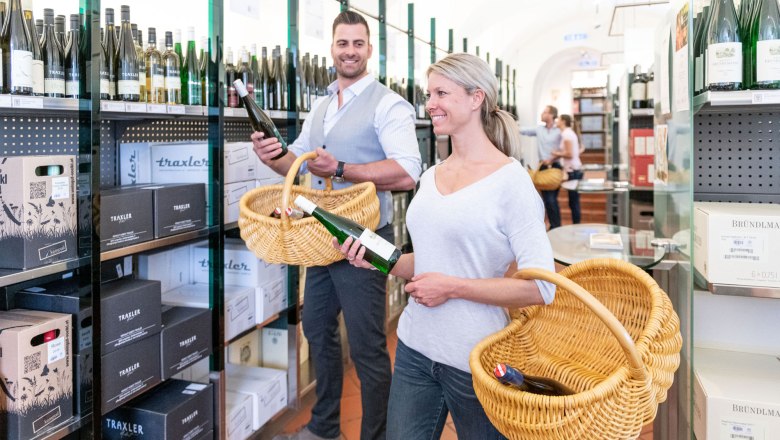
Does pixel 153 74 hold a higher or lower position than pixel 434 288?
higher

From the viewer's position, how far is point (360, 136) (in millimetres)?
2426

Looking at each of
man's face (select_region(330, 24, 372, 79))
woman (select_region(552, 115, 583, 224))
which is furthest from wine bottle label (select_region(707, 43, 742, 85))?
woman (select_region(552, 115, 583, 224))

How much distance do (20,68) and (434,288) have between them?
50.7 inches

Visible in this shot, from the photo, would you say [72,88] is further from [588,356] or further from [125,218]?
[588,356]

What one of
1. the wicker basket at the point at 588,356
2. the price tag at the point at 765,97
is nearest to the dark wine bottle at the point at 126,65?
the wicker basket at the point at 588,356

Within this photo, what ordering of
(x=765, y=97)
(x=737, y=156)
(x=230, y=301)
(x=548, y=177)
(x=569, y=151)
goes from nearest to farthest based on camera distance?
(x=765, y=97)
(x=737, y=156)
(x=230, y=301)
(x=548, y=177)
(x=569, y=151)

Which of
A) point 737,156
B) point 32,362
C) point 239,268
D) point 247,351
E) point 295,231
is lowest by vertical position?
point 247,351

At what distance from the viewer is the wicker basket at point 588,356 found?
1.18m

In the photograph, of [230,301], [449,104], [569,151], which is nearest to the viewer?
[449,104]

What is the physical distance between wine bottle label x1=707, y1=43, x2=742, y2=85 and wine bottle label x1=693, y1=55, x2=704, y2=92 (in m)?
0.11

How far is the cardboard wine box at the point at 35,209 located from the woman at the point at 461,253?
0.78 m

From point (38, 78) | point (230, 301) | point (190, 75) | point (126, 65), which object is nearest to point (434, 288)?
point (38, 78)

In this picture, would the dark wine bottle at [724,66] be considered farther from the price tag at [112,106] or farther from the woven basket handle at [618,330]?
the price tag at [112,106]

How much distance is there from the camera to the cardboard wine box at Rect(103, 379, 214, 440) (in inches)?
89.2
